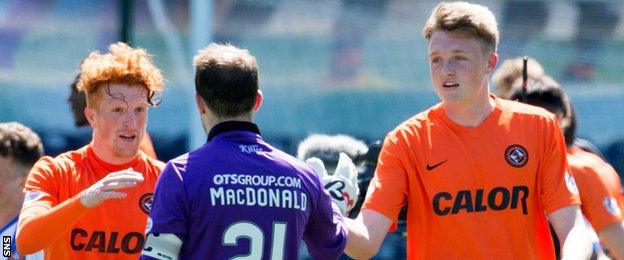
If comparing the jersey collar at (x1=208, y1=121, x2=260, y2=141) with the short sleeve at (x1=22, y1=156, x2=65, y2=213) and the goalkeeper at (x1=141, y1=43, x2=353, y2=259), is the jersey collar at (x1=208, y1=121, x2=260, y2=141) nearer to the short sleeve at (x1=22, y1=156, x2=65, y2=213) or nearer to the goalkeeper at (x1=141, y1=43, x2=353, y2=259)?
the goalkeeper at (x1=141, y1=43, x2=353, y2=259)

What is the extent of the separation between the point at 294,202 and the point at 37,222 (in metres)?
0.80

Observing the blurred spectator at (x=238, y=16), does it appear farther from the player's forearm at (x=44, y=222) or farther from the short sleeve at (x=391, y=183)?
the player's forearm at (x=44, y=222)

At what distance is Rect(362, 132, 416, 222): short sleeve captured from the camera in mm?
3988

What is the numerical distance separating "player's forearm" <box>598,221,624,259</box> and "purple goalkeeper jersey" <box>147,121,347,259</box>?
1283 mm

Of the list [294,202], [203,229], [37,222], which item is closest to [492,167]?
[294,202]

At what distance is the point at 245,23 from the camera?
6.91m

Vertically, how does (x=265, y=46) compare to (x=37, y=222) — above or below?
above

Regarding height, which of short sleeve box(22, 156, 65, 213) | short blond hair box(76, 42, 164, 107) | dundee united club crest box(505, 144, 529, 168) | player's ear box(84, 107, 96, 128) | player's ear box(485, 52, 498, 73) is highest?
player's ear box(485, 52, 498, 73)

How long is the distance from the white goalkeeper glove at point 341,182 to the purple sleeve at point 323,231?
356mm

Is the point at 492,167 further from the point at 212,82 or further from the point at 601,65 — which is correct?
the point at 601,65

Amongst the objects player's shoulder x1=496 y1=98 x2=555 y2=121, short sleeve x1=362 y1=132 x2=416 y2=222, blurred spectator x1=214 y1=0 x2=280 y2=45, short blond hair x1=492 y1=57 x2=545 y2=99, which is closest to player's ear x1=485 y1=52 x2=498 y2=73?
player's shoulder x1=496 y1=98 x2=555 y2=121

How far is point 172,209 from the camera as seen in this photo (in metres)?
3.36

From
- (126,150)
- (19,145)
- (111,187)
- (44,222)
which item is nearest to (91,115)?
(126,150)

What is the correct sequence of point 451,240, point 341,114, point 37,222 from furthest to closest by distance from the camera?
point 341,114, point 451,240, point 37,222
